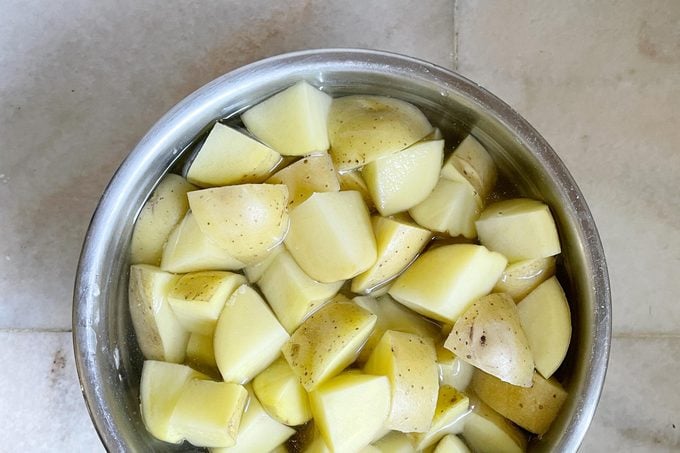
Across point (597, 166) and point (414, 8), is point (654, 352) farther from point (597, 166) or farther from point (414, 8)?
point (414, 8)

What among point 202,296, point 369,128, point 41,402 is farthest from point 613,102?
point 41,402

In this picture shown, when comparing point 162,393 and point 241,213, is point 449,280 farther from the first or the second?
point 162,393

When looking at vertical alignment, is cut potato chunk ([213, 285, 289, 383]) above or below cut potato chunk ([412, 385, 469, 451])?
above

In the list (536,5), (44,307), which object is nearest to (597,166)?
(536,5)

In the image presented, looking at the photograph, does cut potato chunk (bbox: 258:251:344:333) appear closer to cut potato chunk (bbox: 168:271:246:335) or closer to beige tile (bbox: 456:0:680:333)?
cut potato chunk (bbox: 168:271:246:335)

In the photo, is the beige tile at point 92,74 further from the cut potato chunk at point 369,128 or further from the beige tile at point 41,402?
the cut potato chunk at point 369,128

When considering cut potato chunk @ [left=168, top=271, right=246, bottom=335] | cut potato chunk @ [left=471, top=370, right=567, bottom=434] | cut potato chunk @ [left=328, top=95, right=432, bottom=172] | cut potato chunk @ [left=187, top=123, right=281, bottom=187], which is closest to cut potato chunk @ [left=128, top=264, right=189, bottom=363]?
cut potato chunk @ [left=168, top=271, right=246, bottom=335]

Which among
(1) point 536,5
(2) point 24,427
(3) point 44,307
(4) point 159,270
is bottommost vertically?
(2) point 24,427
